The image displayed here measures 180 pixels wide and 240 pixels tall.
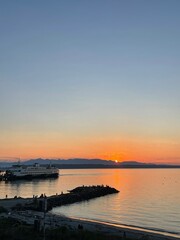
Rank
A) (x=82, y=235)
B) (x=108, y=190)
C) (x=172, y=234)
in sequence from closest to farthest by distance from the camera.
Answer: (x=82, y=235) → (x=172, y=234) → (x=108, y=190)

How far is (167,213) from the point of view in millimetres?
58594

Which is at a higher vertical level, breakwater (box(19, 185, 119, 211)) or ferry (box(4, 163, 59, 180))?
ferry (box(4, 163, 59, 180))

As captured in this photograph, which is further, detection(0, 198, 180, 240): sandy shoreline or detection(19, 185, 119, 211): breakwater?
detection(19, 185, 119, 211): breakwater

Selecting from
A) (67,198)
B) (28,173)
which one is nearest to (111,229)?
(67,198)

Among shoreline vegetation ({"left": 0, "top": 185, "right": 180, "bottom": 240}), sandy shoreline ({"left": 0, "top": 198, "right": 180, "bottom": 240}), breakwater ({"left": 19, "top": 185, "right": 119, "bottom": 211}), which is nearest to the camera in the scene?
shoreline vegetation ({"left": 0, "top": 185, "right": 180, "bottom": 240})

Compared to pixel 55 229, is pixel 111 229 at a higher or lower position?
lower

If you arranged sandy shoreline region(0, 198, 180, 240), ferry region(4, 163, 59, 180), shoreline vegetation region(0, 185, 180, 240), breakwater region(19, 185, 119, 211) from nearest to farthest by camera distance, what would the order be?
1. shoreline vegetation region(0, 185, 180, 240)
2. sandy shoreline region(0, 198, 180, 240)
3. breakwater region(19, 185, 119, 211)
4. ferry region(4, 163, 59, 180)

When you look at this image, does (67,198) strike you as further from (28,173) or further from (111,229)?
(28,173)

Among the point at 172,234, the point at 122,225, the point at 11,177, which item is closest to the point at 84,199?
the point at 122,225

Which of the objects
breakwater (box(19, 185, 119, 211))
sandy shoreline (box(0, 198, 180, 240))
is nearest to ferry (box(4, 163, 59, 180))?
breakwater (box(19, 185, 119, 211))

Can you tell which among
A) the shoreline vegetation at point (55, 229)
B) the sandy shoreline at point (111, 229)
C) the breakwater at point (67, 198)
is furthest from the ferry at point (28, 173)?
the sandy shoreline at point (111, 229)

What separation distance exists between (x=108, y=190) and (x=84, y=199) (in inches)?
719

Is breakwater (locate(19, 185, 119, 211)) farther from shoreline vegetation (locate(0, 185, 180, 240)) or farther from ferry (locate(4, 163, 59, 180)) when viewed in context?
ferry (locate(4, 163, 59, 180))

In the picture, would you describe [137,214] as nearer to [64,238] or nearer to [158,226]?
[158,226]
